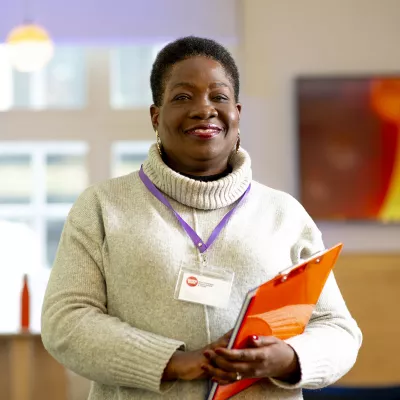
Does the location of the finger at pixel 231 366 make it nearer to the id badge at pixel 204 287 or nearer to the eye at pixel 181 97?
the id badge at pixel 204 287

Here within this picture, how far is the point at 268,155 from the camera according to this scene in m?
4.94

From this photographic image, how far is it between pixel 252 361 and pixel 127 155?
3.86 m

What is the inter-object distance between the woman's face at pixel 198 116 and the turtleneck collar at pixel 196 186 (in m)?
0.04

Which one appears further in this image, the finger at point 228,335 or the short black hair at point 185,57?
the short black hair at point 185,57

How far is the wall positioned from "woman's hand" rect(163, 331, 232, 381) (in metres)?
3.58

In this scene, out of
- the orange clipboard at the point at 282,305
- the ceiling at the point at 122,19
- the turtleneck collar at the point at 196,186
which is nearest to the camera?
the orange clipboard at the point at 282,305

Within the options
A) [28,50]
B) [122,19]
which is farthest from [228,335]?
[122,19]

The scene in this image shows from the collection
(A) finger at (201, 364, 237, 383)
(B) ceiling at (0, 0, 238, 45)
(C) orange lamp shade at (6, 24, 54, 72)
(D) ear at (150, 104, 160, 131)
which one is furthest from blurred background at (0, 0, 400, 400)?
(A) finger at (201, 364, 237, 383)

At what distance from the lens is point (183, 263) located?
1.47m

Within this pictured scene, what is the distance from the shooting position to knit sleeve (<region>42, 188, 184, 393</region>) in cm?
138

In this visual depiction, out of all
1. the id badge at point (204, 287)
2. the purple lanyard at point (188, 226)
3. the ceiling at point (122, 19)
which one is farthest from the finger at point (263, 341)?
the ceiling at point (122, 19)

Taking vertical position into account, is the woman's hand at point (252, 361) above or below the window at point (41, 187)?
above

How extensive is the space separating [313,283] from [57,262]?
0.50 metres

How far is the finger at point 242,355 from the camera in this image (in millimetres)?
1308
